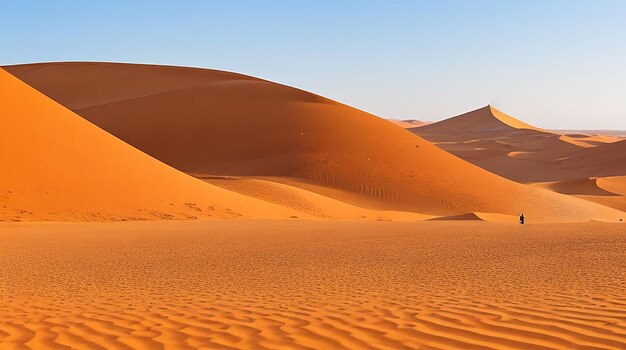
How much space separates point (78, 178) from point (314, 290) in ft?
60.1

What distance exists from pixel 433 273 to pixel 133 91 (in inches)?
2692

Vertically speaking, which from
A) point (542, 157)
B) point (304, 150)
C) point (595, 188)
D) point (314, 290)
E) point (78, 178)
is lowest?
point (314, 290)

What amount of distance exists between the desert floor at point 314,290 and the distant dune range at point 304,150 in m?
19.1

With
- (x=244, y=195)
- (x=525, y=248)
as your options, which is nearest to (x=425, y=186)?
(x=244, y=195)

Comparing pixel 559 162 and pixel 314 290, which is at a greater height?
A: pixel 559 162

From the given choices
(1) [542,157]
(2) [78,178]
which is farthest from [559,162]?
(2) [78,178]

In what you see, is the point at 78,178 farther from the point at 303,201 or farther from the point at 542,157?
the point at 542,157

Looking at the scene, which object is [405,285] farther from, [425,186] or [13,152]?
[425,186]

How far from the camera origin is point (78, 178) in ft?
82.6

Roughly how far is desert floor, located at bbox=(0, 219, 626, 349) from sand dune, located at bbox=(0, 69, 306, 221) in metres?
5.09

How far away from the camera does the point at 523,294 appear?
806 cm

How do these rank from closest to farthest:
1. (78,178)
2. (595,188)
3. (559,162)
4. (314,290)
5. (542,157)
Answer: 1. (314,290)
2. (78,178)
3. (595,188)
4. (559,162)
5. (542,157)

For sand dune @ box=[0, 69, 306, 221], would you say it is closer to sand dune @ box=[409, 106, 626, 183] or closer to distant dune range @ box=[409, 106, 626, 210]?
distant dune range @ box=[409, 106, 626, 210]

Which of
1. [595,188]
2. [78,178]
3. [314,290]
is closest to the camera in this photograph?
[314,290]
